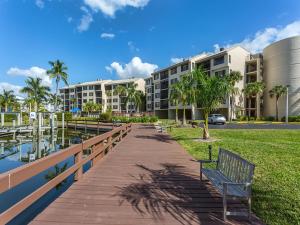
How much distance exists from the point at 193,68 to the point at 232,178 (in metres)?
49.4

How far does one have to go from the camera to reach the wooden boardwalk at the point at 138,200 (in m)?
4.07

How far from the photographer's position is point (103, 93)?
327ft

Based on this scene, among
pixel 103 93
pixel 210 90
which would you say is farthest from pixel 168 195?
pixel 103 93

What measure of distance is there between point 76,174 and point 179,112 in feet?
214

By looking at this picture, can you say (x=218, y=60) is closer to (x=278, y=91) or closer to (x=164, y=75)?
(x=278, y=91)

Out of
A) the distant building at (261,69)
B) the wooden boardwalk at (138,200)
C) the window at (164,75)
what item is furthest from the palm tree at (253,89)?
the wooden boardwalk at (138,200)

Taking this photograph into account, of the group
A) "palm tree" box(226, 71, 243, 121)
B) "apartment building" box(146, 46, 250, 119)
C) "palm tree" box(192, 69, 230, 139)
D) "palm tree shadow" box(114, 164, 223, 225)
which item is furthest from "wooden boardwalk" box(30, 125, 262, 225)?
"palm tree" box(226, 71, 243, 121)

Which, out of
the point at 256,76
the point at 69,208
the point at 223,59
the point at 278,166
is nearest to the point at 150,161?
the point at 278,166

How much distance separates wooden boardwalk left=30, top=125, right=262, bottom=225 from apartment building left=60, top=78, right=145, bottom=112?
265ft

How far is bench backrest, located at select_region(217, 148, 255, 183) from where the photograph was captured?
431cm

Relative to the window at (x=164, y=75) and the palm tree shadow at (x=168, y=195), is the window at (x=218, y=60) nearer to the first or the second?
the window at (x=164, y=75)

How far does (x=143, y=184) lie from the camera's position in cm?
617

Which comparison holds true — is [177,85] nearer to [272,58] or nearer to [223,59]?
[223,59]

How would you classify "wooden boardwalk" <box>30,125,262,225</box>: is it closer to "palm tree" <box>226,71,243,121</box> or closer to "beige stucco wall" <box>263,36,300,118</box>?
"palm tree" <box>226,71,243,121</box>
